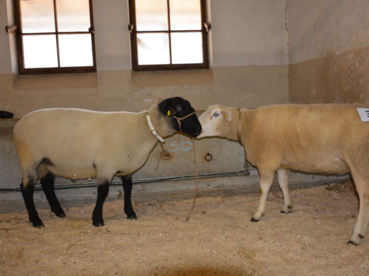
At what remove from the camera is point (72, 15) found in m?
5.12

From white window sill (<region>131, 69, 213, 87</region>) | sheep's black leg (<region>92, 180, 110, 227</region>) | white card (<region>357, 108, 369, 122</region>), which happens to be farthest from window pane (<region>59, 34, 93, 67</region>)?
white card (<region>357, 108, 369, 122</region>)

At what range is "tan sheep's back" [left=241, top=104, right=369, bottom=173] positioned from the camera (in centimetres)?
245

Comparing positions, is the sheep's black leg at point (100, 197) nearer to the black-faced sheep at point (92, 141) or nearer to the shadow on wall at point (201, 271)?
the black-faced sheep at point (92, 141)

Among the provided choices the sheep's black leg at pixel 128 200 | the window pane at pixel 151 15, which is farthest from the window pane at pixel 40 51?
the sheep's black leg at pixel 128 200

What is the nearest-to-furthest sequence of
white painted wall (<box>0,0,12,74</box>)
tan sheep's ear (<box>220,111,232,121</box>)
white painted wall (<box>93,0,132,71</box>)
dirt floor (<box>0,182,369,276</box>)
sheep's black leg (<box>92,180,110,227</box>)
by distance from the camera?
1. dirt floor (<box>0,182,369,276</box>)
2. sheep's black leg (<box>92,180,110,227</box>)
3. tan sheep's ear (<box>220,111,232,121</box>)
4. white painted wall (<box>0,0,12,74</box>)
5. white painted wall (<box>93,0,132,71</box>)

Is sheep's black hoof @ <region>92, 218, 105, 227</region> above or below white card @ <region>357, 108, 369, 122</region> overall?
below

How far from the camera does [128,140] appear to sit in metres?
3.05

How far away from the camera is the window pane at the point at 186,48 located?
534 centimetres

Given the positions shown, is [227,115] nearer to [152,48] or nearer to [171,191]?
[171,191]

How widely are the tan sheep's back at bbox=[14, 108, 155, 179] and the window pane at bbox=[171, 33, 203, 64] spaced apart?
8.67 feet

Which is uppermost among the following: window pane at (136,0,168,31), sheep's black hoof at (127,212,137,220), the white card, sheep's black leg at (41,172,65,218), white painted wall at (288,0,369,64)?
window pane at (136,0,168,31)

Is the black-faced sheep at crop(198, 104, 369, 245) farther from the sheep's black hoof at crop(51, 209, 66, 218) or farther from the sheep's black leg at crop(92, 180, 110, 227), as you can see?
the sheep's black hoof at crop(51, 209, 66, 218)

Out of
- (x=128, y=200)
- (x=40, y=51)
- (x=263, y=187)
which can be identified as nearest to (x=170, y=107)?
(x=128, y=200)

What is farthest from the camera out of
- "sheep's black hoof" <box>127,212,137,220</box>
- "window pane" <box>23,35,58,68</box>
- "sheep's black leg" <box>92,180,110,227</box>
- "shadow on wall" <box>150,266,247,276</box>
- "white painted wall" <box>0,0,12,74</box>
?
"window pane" <box>23,35,58,68</box>
